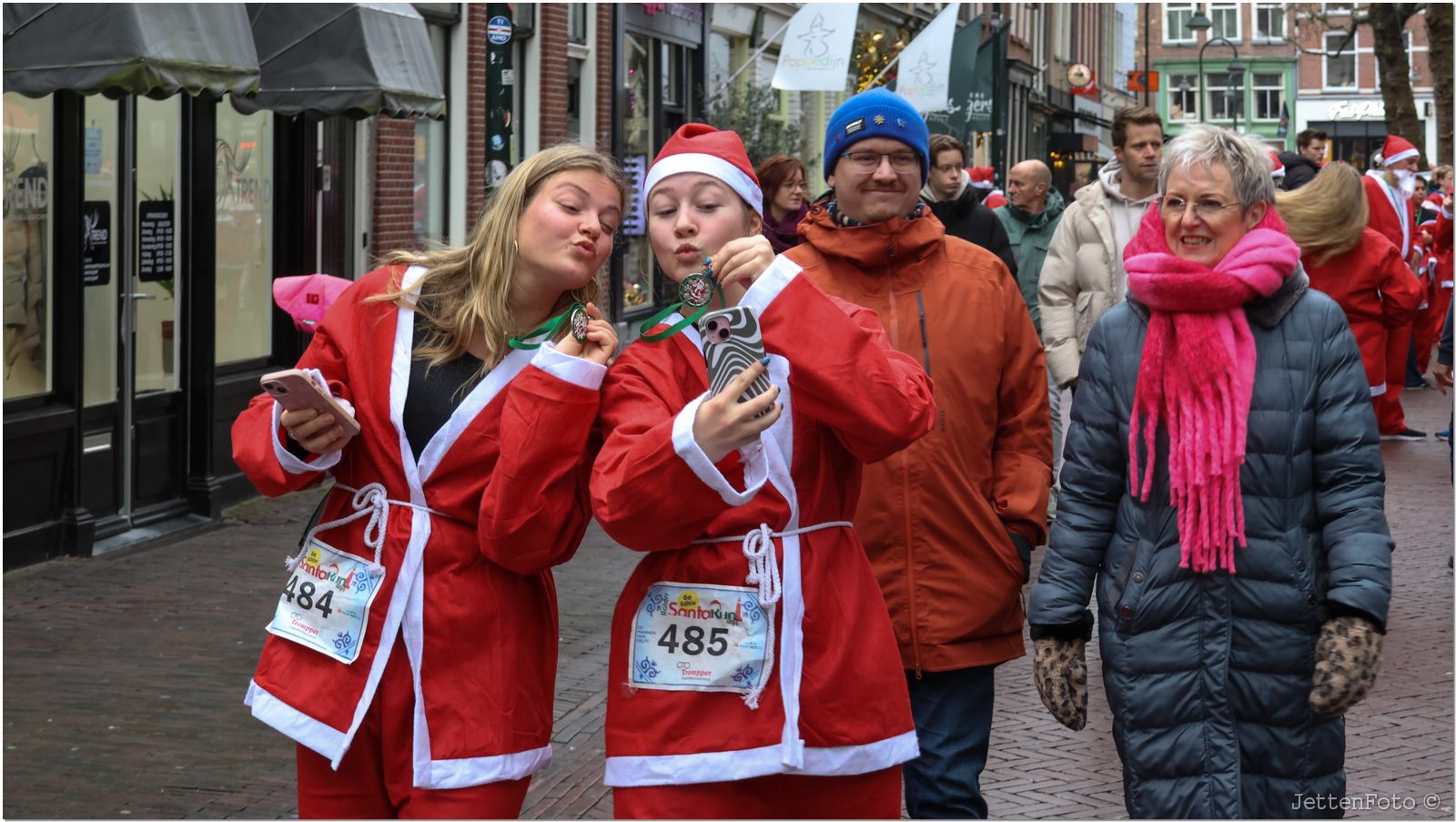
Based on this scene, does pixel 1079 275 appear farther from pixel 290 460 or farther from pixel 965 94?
pixel 965 94

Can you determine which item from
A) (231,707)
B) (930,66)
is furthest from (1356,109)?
(231,707)

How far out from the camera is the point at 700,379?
316 cm

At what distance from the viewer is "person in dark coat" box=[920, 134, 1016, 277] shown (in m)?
8.25

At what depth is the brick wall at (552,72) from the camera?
58.2ft

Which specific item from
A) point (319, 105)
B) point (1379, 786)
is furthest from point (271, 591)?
point (1379, 786)

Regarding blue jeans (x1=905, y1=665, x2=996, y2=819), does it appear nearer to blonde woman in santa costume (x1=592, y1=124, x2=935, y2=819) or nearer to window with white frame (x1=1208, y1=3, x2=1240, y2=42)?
blonde woman in santa costume (x1=592, y1=124, x2=935, y2=819)

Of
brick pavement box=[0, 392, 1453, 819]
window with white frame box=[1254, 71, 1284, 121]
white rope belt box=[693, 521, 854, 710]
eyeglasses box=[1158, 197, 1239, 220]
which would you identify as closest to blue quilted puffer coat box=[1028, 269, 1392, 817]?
eyeglasses box=[1158, 197, 1239, 220]

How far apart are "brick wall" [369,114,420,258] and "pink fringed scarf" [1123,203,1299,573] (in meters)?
10.5

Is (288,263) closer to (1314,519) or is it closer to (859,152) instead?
(859,152)

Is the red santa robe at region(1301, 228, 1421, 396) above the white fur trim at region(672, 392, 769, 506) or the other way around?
above

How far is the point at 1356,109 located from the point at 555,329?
90578mm

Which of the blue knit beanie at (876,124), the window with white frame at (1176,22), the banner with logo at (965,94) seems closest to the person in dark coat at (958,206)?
the blue knit beanie at (876,124)

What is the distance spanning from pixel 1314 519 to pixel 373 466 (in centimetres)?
185

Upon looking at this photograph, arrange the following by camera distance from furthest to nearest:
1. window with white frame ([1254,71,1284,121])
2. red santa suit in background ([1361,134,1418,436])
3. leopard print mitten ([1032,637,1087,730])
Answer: window with white frame ([1254,71,1284,121]) → red santa suit in background ([1361,134,1418,436]) → leopard print mitten ([1032,637,1087,730])
